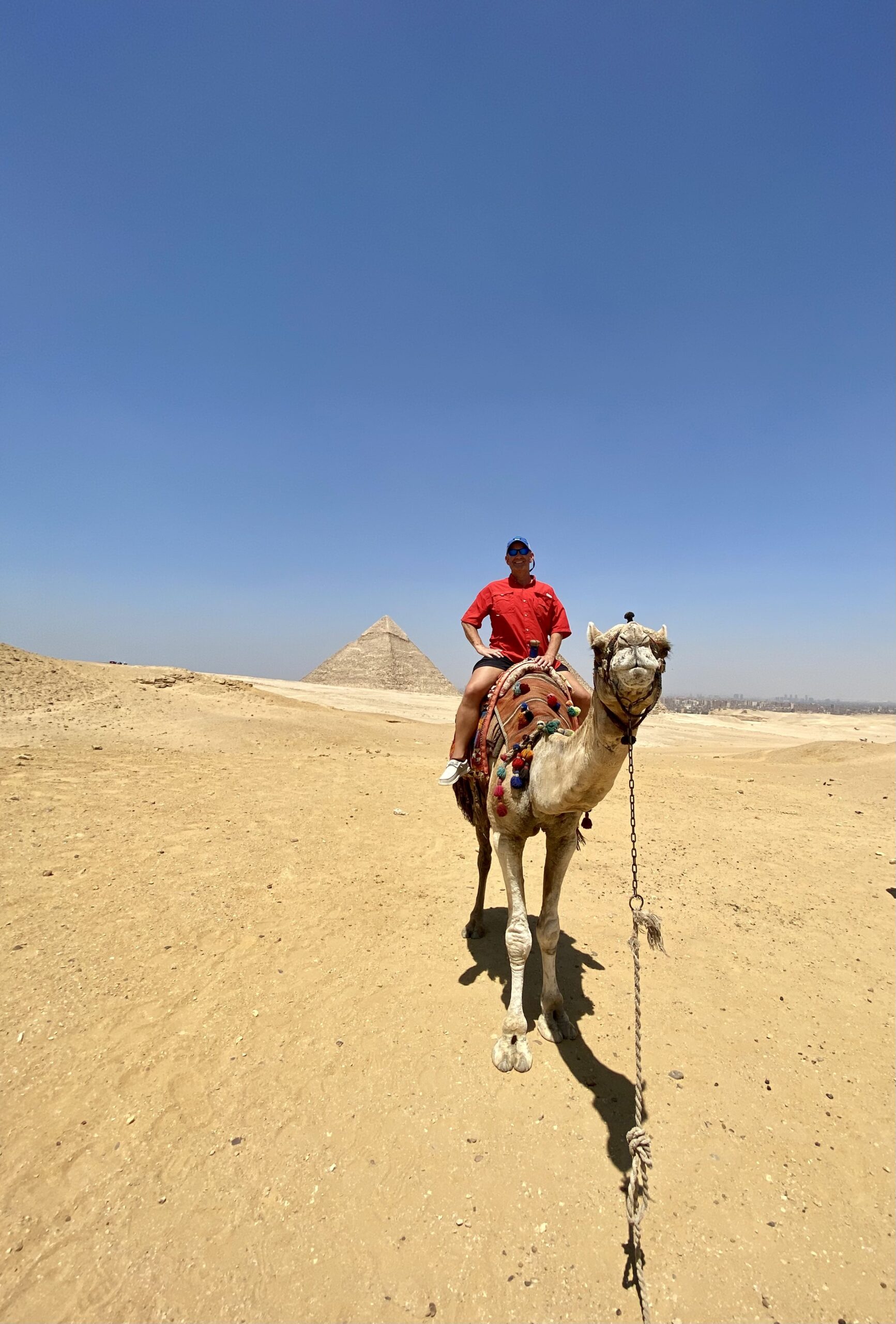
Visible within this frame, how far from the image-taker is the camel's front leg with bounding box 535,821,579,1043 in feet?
11.2

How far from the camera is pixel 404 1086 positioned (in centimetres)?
301

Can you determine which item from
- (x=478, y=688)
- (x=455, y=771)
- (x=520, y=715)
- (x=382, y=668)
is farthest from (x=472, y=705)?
(x=382, y=668)

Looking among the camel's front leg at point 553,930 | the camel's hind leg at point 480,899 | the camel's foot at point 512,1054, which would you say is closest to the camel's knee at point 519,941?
the camel's front leg at point 553,930

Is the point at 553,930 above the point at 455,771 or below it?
below

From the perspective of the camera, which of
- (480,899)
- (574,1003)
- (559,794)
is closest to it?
(559,794)

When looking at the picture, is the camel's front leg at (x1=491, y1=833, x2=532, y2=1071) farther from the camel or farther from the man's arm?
the man's arm

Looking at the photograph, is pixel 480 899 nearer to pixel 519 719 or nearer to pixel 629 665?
pixel 519 719

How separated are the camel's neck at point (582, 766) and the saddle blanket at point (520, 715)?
33 cm

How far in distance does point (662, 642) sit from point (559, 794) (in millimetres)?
1002

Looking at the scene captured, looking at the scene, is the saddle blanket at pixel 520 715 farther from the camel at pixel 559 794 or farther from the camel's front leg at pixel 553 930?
the camel's front leg at pixel 553 930

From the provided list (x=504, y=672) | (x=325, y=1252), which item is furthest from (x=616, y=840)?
(x=325, y=1252)

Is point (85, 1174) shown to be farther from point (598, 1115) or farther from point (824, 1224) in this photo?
point (824, 1224)

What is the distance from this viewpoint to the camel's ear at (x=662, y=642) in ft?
6.84

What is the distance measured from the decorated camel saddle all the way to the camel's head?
95 cm
